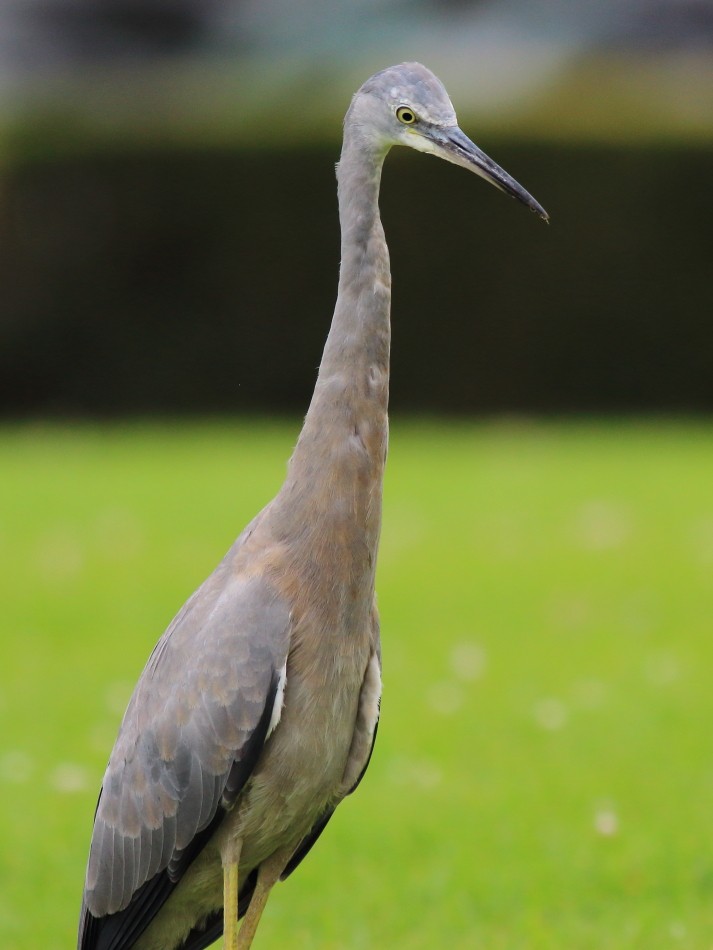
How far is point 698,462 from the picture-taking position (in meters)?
12.5

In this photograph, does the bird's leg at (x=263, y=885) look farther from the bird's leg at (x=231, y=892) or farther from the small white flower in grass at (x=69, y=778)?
the small white flower in grass at (x=69, y=778)

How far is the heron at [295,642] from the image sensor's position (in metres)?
3.30

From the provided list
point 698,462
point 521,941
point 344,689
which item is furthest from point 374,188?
point 698,462

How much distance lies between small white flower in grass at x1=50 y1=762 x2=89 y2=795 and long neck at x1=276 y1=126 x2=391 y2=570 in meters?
2.42

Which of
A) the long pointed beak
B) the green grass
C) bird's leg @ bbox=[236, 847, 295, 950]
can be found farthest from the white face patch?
the green grass

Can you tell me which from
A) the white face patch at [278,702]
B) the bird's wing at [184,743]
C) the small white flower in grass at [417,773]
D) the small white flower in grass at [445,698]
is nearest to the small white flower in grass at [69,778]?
the small white flower in grass at [417,773]

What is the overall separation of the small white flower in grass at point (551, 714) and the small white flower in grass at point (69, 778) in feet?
6.55

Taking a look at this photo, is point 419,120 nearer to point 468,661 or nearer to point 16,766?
point 16,766

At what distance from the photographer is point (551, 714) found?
20.9 feet

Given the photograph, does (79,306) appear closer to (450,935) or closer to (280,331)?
(280,331)

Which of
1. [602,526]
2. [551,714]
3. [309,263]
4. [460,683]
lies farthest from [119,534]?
[309,263]

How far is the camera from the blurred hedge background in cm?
1436

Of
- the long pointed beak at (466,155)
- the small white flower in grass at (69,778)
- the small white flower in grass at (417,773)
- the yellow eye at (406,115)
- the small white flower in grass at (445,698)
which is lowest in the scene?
the small white flower in grass at (69,778)

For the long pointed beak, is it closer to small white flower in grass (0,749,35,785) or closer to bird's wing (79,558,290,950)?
bird's wing (79,558,290,950)
